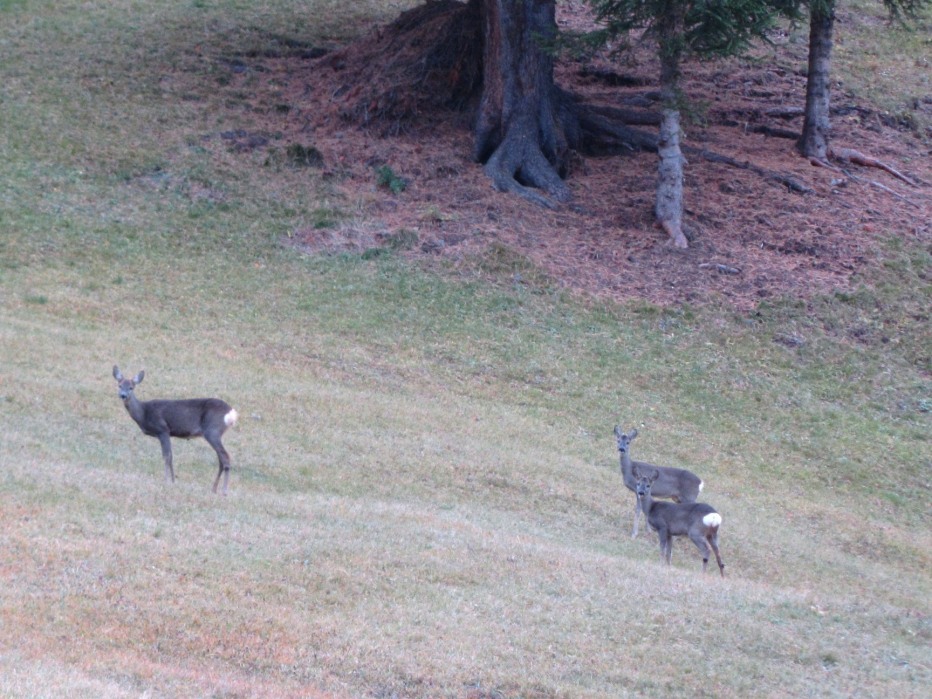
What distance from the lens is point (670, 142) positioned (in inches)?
936

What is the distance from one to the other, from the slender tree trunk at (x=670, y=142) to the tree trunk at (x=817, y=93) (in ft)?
18.5

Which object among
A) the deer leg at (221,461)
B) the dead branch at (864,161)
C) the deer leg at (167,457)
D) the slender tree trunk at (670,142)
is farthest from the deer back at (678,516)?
the dead branch at (864,161)

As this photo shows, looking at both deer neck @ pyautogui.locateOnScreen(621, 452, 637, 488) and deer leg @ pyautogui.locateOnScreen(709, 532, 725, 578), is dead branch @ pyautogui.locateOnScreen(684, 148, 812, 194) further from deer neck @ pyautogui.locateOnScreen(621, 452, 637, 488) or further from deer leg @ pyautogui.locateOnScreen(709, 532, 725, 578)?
deer leg @ pyautogui.locateOnScreen(709, 532, 725, 578)

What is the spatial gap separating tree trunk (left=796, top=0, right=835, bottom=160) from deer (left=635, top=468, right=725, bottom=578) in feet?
56.1

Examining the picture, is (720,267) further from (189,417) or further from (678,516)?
(189,417)

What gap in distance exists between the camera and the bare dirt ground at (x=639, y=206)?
2312 centimetres

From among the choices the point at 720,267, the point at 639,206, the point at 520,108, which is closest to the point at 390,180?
the point at 520,108

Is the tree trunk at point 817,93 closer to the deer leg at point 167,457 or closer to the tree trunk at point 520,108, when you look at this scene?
the tree trunk at point 520,108

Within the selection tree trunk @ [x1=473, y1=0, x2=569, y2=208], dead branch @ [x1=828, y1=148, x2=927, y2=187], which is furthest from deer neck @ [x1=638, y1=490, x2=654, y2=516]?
dead branch @ [x1=828, y1=148, x2=927, y2=187]

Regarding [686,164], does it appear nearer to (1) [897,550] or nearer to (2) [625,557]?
(1) [897,550]

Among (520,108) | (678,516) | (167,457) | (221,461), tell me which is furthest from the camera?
(520,108)

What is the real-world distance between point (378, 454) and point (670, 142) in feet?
38.5

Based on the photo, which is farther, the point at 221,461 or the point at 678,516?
the point at 678,516

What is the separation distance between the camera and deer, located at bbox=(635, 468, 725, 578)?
499 inches
